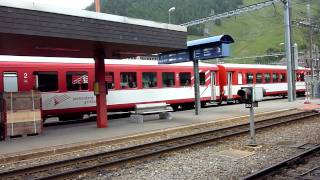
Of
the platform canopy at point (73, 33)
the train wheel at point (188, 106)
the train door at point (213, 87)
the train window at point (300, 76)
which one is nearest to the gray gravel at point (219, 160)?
the platform canopy at point (73, 33)

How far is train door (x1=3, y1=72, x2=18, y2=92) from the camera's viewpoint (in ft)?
60.6

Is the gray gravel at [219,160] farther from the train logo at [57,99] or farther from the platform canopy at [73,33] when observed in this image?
the train logo at [57,99]

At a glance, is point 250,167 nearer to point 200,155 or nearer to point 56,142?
point 200,155

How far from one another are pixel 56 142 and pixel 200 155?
15.0 feet

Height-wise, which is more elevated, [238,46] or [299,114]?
[238,46]

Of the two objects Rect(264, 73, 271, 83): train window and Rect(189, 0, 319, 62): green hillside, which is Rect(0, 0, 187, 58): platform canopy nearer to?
Rect(264, 73, 271, 83): train window

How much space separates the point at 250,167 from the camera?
32.7ft

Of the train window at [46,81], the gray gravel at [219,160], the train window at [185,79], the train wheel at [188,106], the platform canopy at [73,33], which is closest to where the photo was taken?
the gray gravel at [219,160]

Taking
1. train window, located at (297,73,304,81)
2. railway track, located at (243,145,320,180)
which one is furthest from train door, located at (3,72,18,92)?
train window, located at (297,73,304,81)

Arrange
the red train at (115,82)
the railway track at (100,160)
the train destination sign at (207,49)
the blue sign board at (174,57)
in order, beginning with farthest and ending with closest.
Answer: the blue sign board at (174,57) → the train destination sign at (207,49) → the red train at (115,82) → the railway track at (100,160)

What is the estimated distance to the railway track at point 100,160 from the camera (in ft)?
31.8

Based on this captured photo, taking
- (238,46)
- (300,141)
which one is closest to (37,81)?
(300,141)

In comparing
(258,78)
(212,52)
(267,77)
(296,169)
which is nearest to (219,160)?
(296,169)

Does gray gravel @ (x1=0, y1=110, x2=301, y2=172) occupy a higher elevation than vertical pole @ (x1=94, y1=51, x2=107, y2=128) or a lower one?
lower
